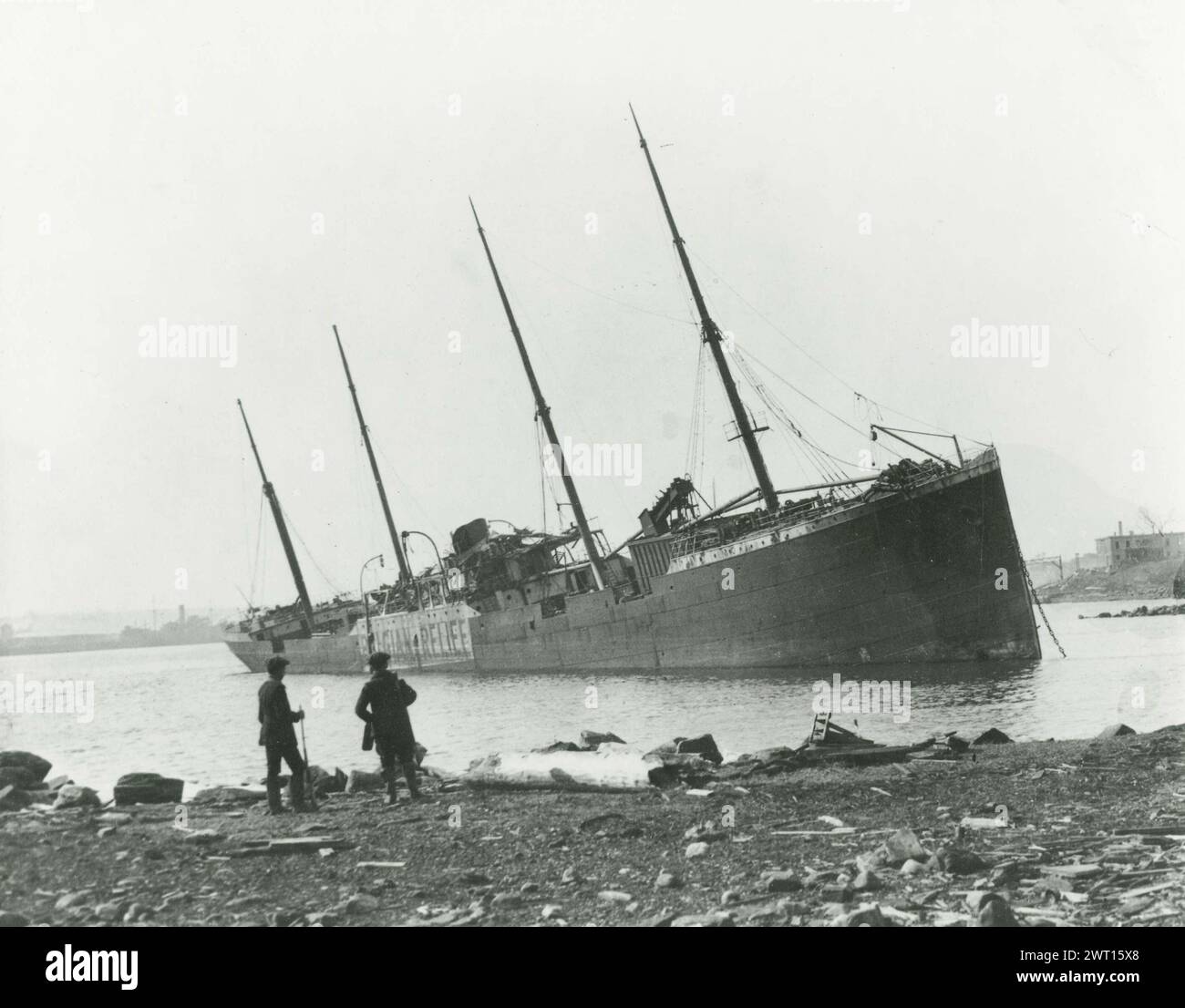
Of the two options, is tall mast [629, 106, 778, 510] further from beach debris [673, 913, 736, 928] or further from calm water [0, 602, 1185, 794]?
beach debris [673, 913, 736, 928]

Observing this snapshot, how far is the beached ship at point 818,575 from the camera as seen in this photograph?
958 inches

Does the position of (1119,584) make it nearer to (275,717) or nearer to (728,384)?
(728,384)

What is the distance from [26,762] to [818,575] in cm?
1945

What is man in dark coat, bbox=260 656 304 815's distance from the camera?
8.66 m

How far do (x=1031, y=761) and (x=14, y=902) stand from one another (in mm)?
9398

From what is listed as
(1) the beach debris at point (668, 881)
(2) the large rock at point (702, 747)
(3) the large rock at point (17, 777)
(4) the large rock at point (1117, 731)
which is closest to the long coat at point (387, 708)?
(2) the large rock at point (702, 747)

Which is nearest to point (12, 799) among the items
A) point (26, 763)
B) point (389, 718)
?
point (26, 763)

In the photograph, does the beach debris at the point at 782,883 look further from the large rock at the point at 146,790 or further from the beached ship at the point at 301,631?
the beached ship at the point at 301,631

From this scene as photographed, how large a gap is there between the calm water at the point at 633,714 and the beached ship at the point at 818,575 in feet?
3.06

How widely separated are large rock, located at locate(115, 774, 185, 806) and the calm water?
3371 millimetres

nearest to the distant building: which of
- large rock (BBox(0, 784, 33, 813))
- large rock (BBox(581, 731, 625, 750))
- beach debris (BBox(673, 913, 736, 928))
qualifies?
large rock (BBox(581, 731, 625, 750))

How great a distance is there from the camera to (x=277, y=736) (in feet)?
28.5
